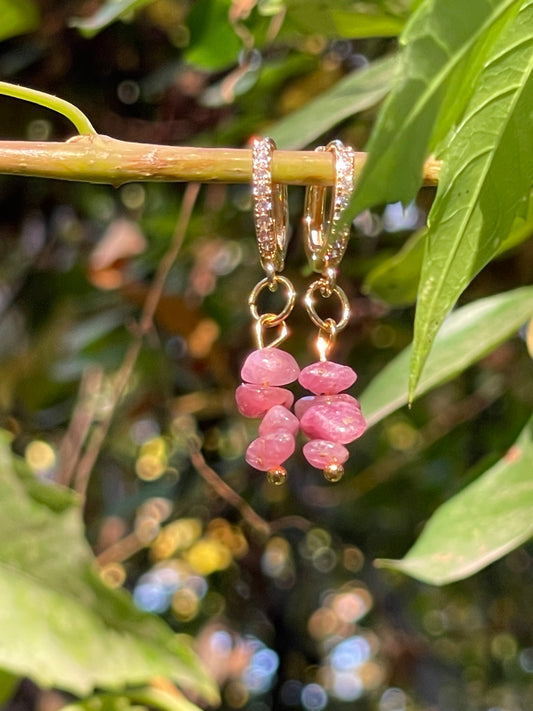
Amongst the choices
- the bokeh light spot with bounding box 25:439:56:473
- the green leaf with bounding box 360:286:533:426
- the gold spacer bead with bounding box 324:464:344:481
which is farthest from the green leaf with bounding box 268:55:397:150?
the bokeh light spot with bounding box 25:439:56:473

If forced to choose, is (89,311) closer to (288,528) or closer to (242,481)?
(242,481)

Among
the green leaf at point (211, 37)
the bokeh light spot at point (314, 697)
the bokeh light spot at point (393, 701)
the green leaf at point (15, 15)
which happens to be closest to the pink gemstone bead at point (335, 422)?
the green leaf at point (211, 37)

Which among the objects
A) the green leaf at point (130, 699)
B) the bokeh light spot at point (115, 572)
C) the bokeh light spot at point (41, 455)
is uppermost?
the green leaf at point (130, 699)

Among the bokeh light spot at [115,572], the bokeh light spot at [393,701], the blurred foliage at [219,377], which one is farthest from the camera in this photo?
the bokeh light spot at [393,701]

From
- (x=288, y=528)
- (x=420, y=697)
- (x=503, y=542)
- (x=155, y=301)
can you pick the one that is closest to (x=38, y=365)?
(x=155, y=301)

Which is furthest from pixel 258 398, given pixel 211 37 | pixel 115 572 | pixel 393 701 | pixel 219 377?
pixel 393 701

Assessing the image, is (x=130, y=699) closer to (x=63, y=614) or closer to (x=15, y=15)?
(x=63, y=614)

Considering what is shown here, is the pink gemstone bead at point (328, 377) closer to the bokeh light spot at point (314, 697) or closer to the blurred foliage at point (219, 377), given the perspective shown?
the blurred foliage at point (219, 377)
